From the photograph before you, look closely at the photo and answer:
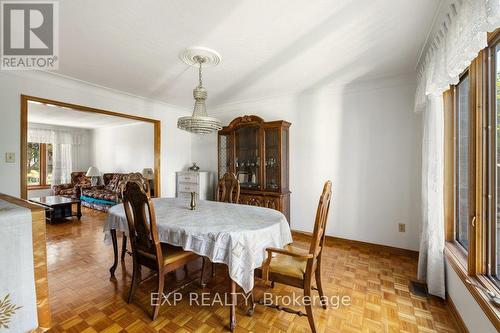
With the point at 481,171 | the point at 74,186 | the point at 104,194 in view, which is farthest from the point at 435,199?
the point at 74,186

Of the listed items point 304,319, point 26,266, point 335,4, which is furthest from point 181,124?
point 304,319

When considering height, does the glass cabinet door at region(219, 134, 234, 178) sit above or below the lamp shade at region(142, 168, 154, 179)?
above

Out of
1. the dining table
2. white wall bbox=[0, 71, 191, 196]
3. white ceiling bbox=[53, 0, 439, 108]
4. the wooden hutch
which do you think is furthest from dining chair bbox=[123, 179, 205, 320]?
white wall bbox=[0, 71, 191, 196]

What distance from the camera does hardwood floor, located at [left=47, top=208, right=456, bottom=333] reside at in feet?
5.45

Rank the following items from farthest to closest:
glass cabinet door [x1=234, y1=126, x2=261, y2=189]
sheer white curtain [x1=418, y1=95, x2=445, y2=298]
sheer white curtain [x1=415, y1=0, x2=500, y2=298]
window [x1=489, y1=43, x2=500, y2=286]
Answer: glass cabinet door [x1=234, y1=126, x2=261, y2=189] < sheer white curtain [x1=418, y1=95, x2=445, y2=298] < window [x1=489, y1=43, x2=500, y2=286] < sheer white curtain [x1=415, y1=0, x2=500, y2=298]

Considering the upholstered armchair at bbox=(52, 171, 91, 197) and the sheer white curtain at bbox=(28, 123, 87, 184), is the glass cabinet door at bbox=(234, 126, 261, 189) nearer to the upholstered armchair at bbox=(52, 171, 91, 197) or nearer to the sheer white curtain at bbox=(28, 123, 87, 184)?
the upholstered armchair at bbox=(52, 171, 91, 197)

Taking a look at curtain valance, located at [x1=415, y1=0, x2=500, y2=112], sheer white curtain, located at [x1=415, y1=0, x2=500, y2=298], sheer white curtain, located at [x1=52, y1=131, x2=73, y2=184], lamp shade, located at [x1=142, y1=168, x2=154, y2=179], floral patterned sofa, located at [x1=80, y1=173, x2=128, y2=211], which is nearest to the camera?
curtain valance, located at [x1=415, y1=0, x2=500, y2=112]

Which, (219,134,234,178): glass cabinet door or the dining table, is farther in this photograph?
(219,134,234,178): glass cabinet door

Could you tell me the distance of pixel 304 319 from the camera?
5.70ft

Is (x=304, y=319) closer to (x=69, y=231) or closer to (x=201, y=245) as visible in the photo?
(x=201, y=245)

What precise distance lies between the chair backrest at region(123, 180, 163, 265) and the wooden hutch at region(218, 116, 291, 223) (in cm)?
196

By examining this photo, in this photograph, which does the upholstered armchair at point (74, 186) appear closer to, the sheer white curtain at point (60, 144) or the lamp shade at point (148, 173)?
the sheer white curtain at point (60, 144)

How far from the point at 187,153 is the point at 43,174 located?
5.09 meters

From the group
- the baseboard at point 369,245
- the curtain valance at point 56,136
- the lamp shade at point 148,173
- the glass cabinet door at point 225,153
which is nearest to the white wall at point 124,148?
the lamp shade at point 148,173
